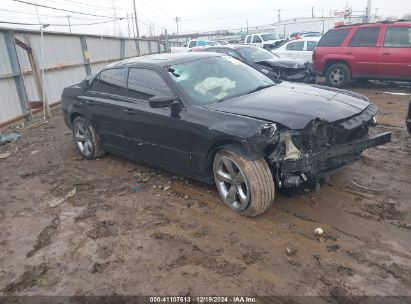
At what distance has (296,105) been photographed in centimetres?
394

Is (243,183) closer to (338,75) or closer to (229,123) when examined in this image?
(229,123)

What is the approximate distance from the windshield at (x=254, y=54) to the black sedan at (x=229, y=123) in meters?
5.54

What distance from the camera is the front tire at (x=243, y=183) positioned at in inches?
145

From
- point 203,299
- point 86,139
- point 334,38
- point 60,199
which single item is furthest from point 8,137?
point 334,38

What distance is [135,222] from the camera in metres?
4.08

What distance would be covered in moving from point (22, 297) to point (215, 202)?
2155 millimetres

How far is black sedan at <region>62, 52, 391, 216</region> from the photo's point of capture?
143 inches

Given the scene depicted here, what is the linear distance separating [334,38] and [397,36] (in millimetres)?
1818

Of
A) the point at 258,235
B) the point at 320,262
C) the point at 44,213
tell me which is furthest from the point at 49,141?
the point at 320,262

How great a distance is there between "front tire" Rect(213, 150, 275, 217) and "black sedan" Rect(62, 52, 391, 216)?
1 cm

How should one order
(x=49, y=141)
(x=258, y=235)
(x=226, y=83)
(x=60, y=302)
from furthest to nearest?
(x=49, y=141), (x=226, y=83), (x=258, y=235), (x=60, y=302)

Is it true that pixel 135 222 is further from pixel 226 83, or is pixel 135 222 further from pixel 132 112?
pixel 226 83

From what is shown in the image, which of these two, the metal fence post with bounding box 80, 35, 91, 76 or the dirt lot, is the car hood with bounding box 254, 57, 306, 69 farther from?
the metal fence post with bounding box 80, 35, 91, 76

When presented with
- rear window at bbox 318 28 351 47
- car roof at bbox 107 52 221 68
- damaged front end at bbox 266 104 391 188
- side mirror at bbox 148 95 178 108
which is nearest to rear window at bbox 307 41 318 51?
rear window at bbox 318 28 351 47
